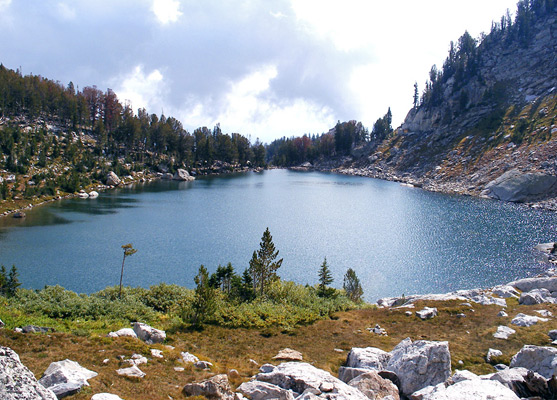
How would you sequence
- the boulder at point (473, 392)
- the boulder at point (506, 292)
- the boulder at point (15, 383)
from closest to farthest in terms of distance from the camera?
the boulder at point (15, 383), the boulder at point (473, 392), the boulder at point (506, 292)

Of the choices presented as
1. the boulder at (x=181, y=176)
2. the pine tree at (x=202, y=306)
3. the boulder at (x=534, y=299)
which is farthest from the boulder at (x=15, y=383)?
the boulder at (x=181, y=176)

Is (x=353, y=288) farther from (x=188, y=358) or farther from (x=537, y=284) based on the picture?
(x=188, y=358)

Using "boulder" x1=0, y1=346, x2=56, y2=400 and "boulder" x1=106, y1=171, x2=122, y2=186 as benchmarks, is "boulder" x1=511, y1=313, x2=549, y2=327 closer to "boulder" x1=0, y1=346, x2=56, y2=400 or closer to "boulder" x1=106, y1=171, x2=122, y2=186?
"boulder" x1=0, y1=346, x2=56, y2=400

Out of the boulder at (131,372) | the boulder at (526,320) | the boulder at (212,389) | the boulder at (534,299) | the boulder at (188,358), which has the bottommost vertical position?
the boulder at (534,299)

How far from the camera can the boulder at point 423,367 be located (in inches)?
711

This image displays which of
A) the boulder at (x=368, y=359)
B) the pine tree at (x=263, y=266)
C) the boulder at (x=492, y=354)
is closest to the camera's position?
the boulder at (x=368, y=359)

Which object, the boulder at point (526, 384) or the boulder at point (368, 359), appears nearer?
the boulder at point (526, 384)

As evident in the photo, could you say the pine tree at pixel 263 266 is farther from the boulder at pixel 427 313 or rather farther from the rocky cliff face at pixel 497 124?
the rocky cliff face at pixel 497 124

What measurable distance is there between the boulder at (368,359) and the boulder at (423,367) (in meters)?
1.36

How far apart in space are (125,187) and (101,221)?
60.9 meters

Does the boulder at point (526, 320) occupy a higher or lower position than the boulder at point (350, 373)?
lower

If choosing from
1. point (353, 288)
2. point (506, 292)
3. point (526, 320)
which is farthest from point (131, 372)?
point (506, 292)

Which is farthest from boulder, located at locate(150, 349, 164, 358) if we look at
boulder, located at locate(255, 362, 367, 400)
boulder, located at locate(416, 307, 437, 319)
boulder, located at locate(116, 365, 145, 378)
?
boulder, located at locate(416, 307, 437, 319)

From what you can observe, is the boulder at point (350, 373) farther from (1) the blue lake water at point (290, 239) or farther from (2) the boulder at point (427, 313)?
(1) the blue lake water at point (290, 239)
